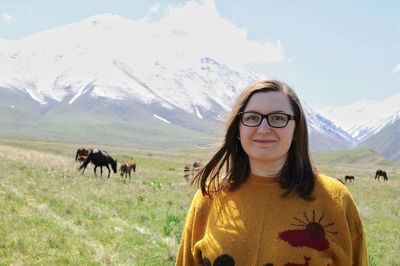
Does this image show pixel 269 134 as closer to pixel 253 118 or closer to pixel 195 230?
pixel 253 118

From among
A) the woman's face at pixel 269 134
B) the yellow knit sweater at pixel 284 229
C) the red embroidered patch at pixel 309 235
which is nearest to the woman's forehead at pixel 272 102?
the woman's face at pixel 269 134

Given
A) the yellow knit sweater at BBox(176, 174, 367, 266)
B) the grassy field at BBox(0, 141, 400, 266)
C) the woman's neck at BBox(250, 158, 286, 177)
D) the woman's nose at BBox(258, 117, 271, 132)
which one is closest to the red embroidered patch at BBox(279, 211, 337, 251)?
the yellow knit sweater at BBox(176, 174, 367, 266)

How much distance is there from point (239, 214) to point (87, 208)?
41.4ft

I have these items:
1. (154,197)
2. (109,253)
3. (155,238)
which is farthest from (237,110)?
(154,197)

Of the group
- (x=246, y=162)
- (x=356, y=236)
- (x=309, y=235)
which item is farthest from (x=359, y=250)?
(x=246, y=162)

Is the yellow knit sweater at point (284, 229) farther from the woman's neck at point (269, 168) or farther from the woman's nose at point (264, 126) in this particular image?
the woman's nose at point (264, 126)

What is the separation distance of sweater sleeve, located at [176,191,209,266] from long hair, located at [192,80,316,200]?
0.41 ft

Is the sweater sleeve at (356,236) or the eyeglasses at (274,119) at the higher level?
the eyeglasses at (274,119)

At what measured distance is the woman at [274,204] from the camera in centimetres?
363

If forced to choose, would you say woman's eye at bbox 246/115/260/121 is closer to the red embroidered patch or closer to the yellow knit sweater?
the yellow knit sweater

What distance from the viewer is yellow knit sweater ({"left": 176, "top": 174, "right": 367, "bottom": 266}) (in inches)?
142

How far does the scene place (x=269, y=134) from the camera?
3.79 meters

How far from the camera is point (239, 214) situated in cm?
385

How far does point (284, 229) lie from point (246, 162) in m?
0.71
